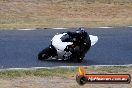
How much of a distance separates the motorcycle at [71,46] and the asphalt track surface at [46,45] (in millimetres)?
170

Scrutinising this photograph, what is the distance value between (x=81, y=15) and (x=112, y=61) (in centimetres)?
1153

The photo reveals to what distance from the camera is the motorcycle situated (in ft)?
43.4

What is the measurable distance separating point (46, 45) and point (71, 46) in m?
3.10

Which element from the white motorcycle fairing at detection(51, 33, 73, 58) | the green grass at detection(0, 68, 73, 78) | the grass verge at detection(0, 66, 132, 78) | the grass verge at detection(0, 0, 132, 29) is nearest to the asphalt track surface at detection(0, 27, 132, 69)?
the white motorcycle fairing at detection(51, 33, 73, 58)

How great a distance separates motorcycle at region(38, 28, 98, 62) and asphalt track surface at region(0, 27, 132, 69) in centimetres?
17

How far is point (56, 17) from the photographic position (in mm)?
24531

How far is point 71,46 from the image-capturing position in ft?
43.9

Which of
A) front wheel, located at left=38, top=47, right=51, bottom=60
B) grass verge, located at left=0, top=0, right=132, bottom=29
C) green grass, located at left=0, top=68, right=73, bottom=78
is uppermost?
green grass, located at left=0, top=68, right=73, bottom=78

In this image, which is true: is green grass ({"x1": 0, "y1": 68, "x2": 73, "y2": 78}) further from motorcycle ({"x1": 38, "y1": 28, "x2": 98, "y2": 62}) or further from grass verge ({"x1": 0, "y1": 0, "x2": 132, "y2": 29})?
grass verge ({"x1": 0, "y1": 0, "x2": 132, "y2": 29})

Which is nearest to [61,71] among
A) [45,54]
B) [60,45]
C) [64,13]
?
[60,45]

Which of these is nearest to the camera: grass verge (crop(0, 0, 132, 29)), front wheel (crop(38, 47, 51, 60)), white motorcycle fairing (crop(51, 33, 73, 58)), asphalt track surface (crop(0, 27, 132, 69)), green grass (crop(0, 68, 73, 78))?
green grass (crop(0, 68, 73, 78))

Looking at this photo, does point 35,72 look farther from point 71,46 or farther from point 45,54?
point 45,54

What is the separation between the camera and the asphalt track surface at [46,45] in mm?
13580

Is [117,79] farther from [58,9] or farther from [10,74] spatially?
[58,9]
